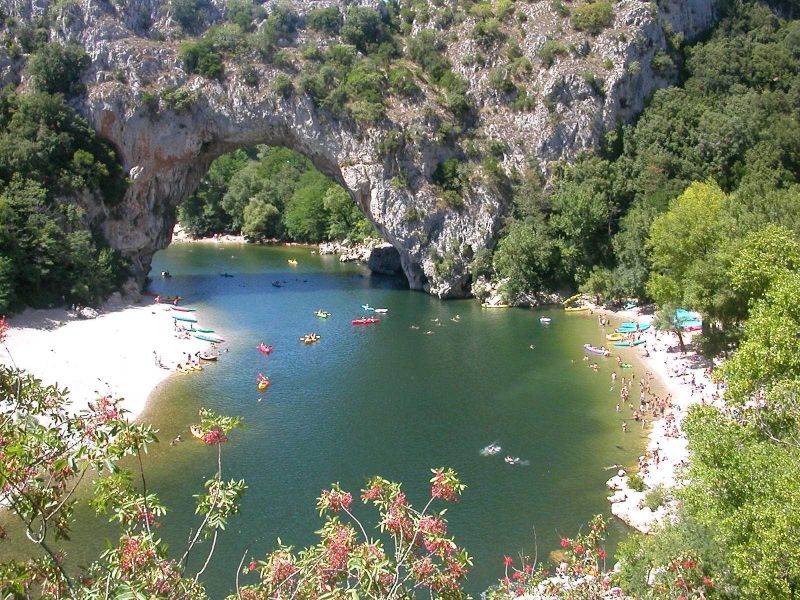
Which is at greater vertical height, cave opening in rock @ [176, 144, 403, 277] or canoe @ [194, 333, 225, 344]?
cave opening in rock @ [176, 144, 403, 277]

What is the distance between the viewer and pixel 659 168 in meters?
57.0

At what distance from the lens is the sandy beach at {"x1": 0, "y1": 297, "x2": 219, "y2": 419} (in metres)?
36.3

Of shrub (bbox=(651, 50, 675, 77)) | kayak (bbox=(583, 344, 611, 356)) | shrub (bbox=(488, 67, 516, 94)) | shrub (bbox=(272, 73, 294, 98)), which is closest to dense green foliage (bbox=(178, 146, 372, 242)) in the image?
shrub (bbox=(272, 73, 294, 98))

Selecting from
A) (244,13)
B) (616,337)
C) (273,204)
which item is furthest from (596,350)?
(273,204)

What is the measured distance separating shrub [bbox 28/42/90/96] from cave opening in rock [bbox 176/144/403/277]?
28822mm

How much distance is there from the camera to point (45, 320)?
153 feet

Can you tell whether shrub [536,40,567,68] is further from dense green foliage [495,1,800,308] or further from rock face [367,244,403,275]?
rock face [367,244,403,275]

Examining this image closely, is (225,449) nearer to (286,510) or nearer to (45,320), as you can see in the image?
(286,510)

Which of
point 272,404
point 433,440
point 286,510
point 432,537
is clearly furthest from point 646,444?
point 432,537

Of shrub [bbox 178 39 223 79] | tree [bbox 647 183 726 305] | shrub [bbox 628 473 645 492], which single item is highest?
shrub [bbox 178 39 223 79]

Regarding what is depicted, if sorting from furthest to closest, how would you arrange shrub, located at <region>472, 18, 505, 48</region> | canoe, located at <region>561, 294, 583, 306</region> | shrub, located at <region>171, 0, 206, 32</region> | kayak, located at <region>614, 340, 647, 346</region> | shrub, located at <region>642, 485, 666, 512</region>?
shrub, located at <region>472, 18, 505, 48</region>
shrub, located at <region>171, 0, 206, 32</region>
canoe, located at <region>561, 294, 583, 306</region>
kayak, located at <region>614, 340, 647, 346</region>
shrub, located at <region>642, 485, 666, 512</region>

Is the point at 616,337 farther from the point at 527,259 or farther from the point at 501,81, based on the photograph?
the point at 501,81

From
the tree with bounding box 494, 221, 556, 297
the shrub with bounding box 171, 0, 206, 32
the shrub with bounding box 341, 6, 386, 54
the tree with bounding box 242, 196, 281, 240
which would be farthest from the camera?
the tree with bounding box 242, 196, 281, 240

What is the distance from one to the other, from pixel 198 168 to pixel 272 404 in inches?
1438
